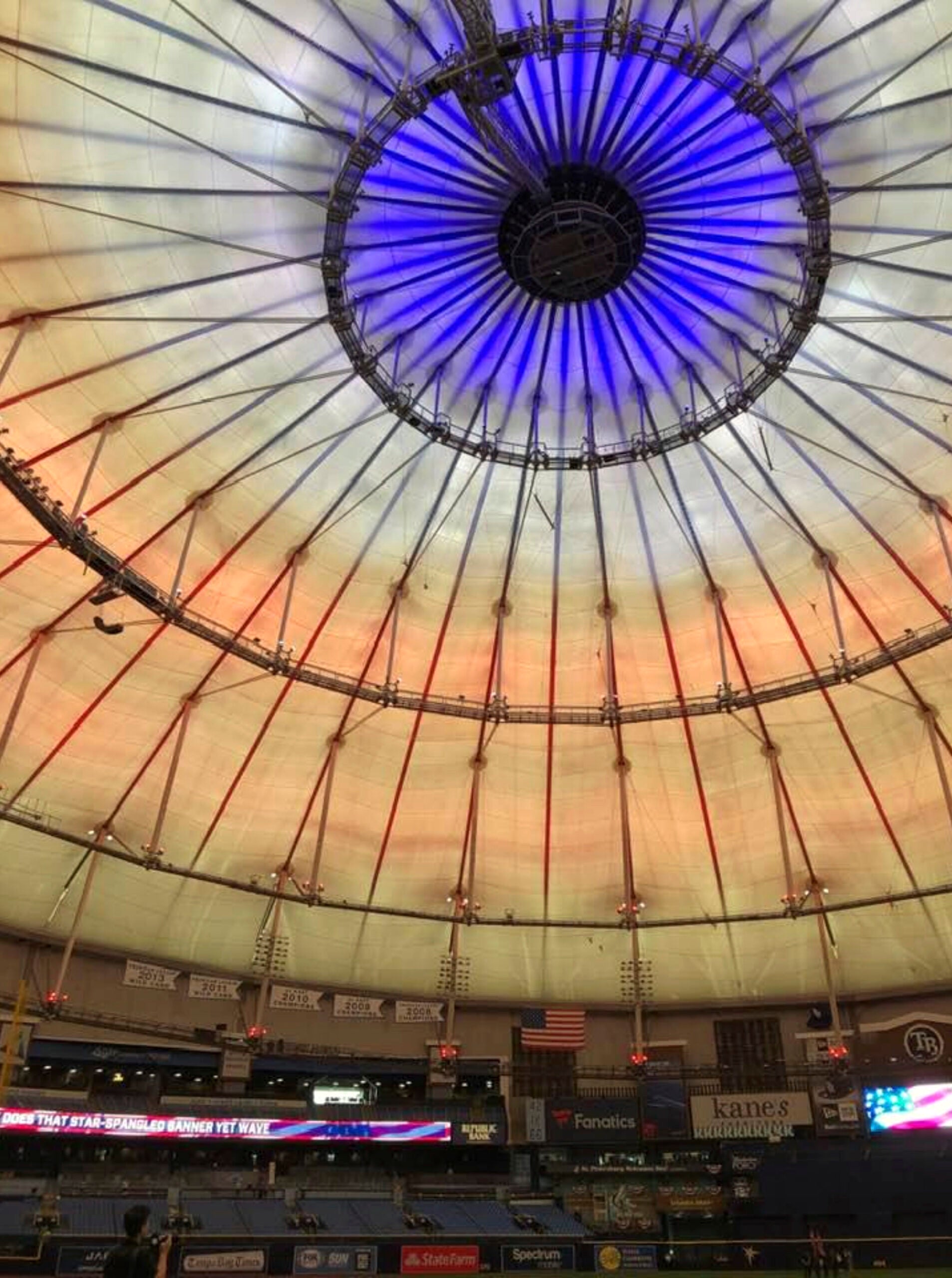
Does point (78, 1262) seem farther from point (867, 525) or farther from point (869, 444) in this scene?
point (869, 444)

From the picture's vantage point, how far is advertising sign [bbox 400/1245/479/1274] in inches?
1479

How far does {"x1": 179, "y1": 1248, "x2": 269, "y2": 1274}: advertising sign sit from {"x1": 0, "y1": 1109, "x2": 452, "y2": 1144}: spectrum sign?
6.98m

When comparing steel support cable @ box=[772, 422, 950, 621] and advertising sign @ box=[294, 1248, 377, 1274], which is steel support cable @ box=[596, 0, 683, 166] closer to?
steel support cable @ box=[772, 422, 950, 621]

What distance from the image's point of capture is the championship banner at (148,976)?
4203 cm

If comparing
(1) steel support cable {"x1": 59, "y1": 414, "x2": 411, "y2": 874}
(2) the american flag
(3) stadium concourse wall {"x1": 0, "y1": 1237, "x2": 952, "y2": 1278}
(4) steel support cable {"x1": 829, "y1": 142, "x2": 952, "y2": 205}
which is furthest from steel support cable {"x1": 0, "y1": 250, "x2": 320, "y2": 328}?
(2) the american flag

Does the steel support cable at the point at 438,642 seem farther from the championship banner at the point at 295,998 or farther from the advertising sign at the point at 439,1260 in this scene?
the advertising sign at the point at 439,1260

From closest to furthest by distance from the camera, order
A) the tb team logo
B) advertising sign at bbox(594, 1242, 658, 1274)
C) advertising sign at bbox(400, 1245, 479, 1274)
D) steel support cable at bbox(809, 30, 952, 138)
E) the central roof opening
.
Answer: steel support cable at bbox(809, 30, 952, 138)
the central roof opening
advertising sign at bbox(400, 1245, 479, 1274)
advertising sign at bbox(594, 1242, 658, 1274)
the tb team logo

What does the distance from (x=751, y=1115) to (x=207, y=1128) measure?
75.6 ft

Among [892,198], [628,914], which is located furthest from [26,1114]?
[892,198]

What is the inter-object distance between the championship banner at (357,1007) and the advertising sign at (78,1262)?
44.4 feet

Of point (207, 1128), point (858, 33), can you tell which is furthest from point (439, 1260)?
point (858, 33)

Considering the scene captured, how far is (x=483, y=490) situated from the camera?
38062 millimetres

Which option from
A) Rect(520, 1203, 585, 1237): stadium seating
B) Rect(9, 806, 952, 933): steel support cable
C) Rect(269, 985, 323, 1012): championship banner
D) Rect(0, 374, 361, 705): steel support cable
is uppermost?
Rect(0, 374, 361, 705): steel support cable

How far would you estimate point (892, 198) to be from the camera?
96.9ft
